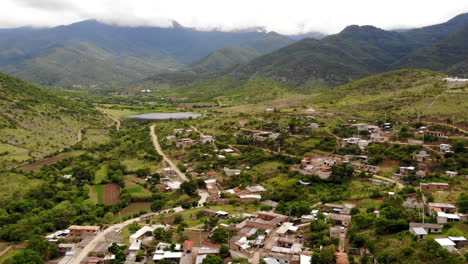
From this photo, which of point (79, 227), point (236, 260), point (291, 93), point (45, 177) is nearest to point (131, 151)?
point (45, 177)

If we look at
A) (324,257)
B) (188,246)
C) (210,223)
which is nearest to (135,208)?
(210,223)

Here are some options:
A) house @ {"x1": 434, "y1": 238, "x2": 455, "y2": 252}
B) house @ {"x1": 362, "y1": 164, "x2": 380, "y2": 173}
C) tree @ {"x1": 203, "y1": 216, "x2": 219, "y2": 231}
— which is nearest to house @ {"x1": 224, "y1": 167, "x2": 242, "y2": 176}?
tree @ {"x1": 203, "y1": 216, "x2": 219, "y2": 231}

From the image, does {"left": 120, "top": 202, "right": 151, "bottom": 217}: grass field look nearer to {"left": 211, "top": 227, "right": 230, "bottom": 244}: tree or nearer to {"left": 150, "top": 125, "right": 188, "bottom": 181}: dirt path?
{"left": 150, "top": 125, "right": 188, "bottom": 181}: dirt path

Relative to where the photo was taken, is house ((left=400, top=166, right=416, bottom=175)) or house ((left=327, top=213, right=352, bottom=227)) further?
house ((left=400, top=166, right=416, bottom=175))

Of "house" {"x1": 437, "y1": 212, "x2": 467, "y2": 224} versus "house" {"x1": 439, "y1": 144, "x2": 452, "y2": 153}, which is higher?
"house" {"x1": 439, "y1": 144, "x2": 452, "y2": 153}

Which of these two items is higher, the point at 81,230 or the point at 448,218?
the point at 448,218

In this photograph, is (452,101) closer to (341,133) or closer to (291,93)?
(341,133)

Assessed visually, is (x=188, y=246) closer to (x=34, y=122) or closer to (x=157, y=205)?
(x=157, y=205)
